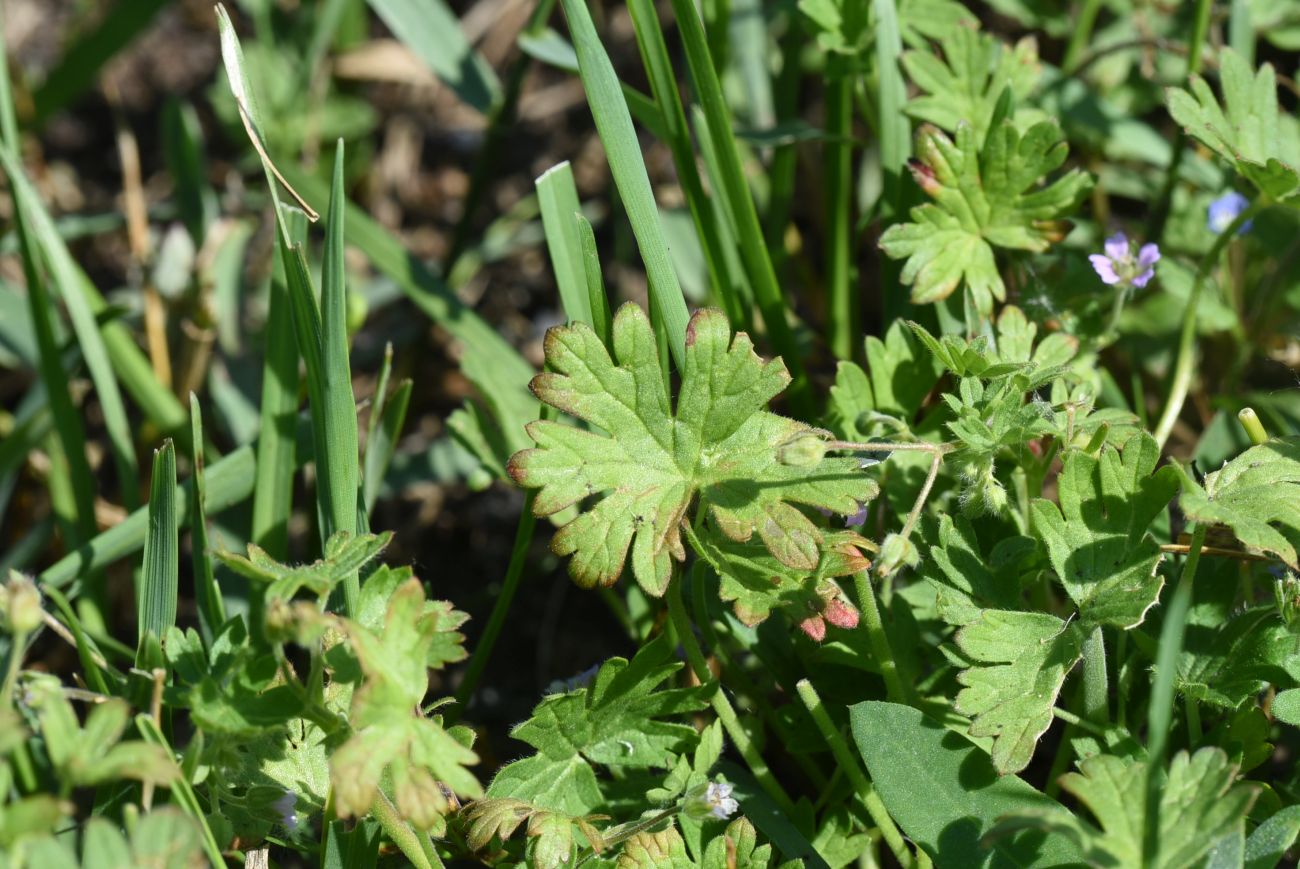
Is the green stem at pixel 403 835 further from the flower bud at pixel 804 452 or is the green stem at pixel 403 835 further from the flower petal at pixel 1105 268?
the flower petal at pixel 1105 268

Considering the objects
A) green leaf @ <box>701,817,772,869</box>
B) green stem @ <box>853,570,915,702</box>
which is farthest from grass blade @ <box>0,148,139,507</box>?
green stem @ <box>853,570,915,702</box>

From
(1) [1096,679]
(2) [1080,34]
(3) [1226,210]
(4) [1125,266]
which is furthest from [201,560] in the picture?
(2) [1080,34]

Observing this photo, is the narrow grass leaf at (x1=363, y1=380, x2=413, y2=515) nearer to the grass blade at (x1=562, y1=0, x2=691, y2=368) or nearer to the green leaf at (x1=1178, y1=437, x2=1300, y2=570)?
the grass blade at (x1=562, y1=0, x2=691, y2=368)

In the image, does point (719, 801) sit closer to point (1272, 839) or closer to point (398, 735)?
point (398, 735)

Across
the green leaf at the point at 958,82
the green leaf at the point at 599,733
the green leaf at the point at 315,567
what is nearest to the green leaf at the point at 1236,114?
the green leaf at the point at 958,82

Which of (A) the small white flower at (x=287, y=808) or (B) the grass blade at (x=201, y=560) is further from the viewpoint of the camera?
Answer: (B) the grass blade at (x=201, y=560)

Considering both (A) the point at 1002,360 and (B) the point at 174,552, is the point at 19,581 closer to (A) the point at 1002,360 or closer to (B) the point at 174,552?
(B) the point at 174,552

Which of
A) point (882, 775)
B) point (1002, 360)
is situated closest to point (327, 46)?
point (1002, 360)
